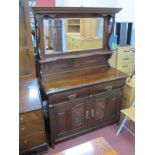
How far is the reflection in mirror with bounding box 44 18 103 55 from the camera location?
6.20ft

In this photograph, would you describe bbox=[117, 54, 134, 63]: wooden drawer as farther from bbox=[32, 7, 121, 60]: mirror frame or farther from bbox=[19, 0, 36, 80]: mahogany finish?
bbox=[19, 0, 36, 80]: mahogany finish

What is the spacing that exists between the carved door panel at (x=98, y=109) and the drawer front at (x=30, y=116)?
2.06 ft

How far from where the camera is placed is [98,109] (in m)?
2.04

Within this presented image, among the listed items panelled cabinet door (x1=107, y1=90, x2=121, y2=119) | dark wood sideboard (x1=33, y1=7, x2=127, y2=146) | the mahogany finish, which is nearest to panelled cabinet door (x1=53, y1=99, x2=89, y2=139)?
dark wood sideboard (x1=33, y1=7, x2=127, y2=146)

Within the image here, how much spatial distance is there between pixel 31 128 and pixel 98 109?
808mm

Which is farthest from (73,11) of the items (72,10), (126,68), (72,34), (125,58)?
(126,68)

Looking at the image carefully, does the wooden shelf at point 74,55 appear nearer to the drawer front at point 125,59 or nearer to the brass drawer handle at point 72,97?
the brass drawer handle at point 72,97

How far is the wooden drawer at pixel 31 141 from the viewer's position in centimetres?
162

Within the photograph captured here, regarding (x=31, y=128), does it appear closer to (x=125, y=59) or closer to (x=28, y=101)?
(x=28, y=101)

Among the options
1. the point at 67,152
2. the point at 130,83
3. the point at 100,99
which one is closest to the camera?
the point at 67,152
